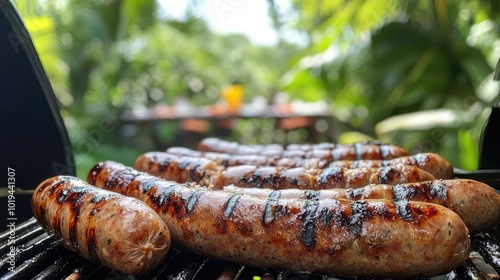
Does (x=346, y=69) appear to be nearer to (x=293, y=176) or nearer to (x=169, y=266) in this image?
(x=293, y=176)

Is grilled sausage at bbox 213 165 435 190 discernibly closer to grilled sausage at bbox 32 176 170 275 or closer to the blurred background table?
grilled sausage at bbox 32 176 170 275

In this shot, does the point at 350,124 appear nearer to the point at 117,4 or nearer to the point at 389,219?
the point at 117,4

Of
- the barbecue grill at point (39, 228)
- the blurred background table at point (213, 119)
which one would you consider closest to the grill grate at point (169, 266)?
the barbecue grill at point (39, 228)

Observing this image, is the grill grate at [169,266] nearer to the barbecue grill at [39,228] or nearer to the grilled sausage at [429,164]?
the barbecue grill at [39,228]

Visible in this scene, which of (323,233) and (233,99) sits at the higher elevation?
(323,233)

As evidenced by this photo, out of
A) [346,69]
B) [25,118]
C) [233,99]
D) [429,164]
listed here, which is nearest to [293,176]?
[429,164]
